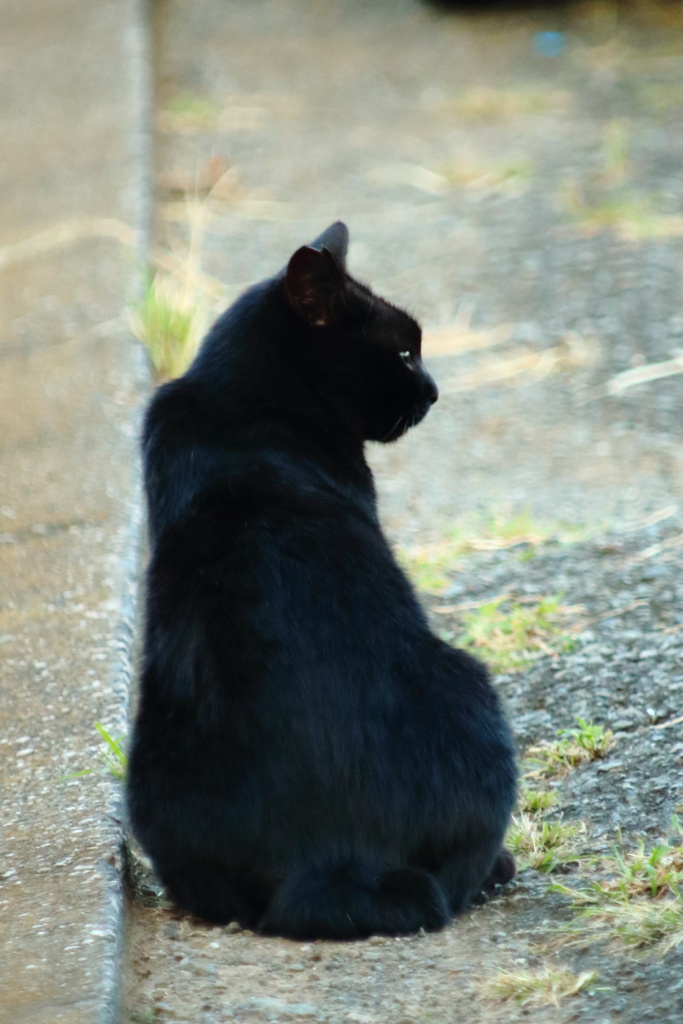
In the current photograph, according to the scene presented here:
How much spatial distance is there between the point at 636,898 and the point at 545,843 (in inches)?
10.1

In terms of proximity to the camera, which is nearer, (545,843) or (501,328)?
(545,843)

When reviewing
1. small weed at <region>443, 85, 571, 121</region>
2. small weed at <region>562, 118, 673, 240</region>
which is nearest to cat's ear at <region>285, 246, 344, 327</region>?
small weed at <region>562, 118, 673, 240</region>

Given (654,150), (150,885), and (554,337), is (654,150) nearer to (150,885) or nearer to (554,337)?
(554,337)

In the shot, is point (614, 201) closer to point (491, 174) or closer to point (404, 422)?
point (491, 174)

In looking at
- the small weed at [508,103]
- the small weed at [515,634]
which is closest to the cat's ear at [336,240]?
the small weed at [515,634]

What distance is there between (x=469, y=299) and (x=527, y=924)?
321cm

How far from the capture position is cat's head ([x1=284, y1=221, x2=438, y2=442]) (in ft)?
7.17

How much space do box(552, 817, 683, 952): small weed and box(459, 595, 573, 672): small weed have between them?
0.78 m

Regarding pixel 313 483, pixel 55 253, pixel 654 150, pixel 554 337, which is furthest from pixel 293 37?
pixel 313 483

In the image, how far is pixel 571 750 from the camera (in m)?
2.45

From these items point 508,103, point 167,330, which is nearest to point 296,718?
point 167,330

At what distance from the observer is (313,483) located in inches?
Result: 82.2

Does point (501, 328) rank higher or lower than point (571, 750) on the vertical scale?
lower

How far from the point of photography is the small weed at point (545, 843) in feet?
7.04
